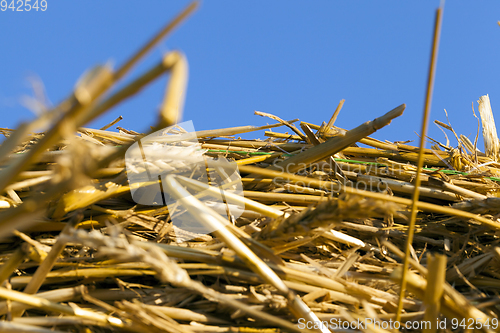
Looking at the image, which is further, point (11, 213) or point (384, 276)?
point (384, 276)

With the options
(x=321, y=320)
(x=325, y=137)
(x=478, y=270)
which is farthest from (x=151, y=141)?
(x=478, y=270)

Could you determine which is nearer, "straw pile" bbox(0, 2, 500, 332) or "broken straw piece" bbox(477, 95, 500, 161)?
"straw pile" bbox(0, 2, 500, 332)

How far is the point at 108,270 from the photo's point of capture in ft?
2.52

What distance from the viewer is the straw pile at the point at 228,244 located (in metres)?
0.47

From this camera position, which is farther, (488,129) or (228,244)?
(488,129)

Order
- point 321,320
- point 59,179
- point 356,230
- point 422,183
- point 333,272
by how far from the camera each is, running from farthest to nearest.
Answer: point 422,183 < point 356,230 < point 333,272 < point 321,320 < point 59,179

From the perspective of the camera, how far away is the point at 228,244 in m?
0.72

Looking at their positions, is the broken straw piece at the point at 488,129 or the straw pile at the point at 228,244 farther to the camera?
the broken straw piece at the point at 488,129

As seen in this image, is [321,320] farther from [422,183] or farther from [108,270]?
[422,183]

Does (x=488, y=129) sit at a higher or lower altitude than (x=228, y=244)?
higher

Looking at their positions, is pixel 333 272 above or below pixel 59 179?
below

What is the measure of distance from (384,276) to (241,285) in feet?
1.31

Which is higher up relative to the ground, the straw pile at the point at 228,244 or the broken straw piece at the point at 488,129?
the broken straw piece at the point at 488,129

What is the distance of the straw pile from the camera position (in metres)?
0.47
